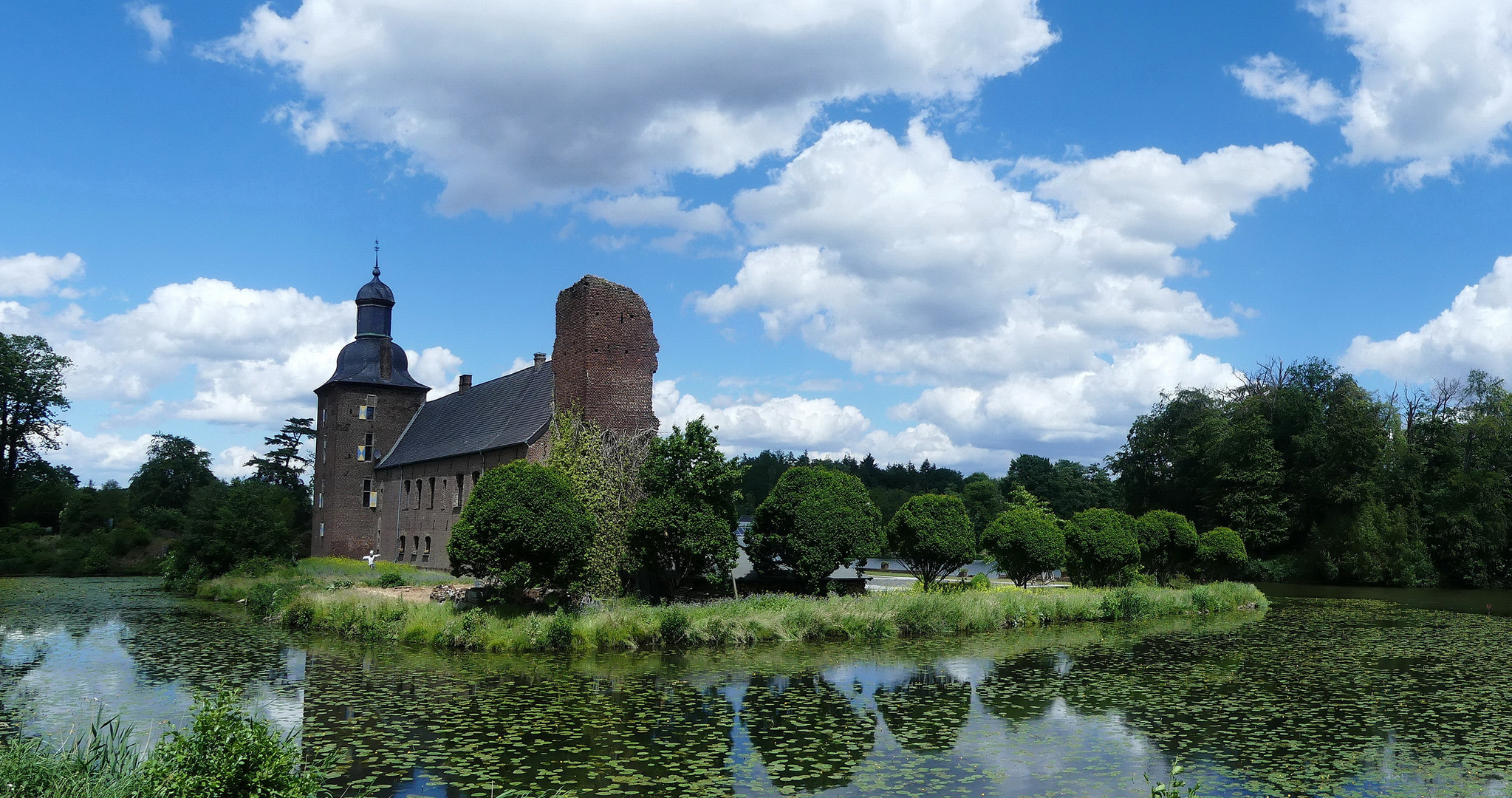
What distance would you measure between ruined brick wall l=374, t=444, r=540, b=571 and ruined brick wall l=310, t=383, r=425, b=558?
0.82 meters

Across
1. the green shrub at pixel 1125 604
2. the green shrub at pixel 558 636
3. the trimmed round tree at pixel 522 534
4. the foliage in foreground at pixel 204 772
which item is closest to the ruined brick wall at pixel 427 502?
the trimmed round tree at pixel 522 534

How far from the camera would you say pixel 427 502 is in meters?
41.1

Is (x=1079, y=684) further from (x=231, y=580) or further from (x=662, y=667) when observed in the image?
(x=231, y=580)

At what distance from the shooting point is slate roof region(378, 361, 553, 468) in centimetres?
3488

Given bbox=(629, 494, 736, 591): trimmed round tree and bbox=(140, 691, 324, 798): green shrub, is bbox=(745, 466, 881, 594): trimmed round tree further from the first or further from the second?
bbox=(140, 691, 324, 798): green shrub

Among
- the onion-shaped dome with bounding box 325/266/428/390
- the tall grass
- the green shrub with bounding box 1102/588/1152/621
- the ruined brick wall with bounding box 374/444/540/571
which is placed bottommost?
the green shrub with bounding box 1102/588/1152/621

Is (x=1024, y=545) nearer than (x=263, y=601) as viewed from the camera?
No

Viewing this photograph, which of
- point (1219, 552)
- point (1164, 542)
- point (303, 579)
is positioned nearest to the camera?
point (303, 579)

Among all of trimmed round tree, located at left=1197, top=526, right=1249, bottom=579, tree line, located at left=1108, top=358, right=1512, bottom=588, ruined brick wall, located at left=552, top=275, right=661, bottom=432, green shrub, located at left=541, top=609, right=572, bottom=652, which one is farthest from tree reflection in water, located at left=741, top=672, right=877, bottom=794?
tree line, located at left=1108, top=358, right=1512, bottom=588

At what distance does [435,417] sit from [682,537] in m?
25.8

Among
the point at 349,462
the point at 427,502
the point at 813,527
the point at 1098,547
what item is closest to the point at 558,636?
the point at 813,527

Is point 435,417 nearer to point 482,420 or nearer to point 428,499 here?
point 428,499

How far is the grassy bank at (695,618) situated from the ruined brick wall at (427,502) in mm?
10361

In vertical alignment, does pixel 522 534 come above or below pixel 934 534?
above
